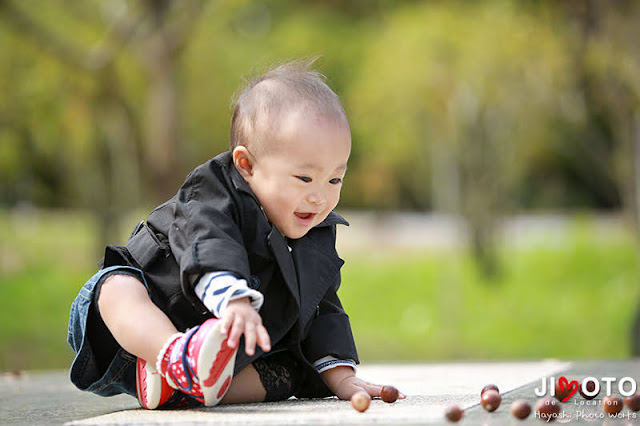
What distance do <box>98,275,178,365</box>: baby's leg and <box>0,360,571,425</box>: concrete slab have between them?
160 millimetres

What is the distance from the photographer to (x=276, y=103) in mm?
2186

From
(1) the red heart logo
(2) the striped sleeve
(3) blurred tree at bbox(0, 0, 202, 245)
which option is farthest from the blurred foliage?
(2) the striped sleeve

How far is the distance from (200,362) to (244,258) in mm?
262

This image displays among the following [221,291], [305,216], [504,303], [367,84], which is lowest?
[504,303]

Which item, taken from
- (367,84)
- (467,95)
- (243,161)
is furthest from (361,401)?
(367,84)

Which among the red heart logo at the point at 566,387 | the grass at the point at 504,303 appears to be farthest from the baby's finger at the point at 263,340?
the grass at the point at 504,303

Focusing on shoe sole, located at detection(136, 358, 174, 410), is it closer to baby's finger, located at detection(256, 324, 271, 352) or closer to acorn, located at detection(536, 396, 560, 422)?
baby's finger, located at detection(256, 324, 271, 352)

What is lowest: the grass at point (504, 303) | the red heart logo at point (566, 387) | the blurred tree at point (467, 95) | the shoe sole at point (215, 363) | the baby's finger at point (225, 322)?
the grass at point (504, 303)

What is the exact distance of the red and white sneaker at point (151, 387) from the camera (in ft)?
6.91

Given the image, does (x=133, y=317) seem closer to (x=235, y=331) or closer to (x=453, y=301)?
(x=235, y=331)

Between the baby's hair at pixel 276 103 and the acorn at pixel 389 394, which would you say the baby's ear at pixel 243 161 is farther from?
the acorn at pixel 389 394

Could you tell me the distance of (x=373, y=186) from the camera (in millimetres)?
19328

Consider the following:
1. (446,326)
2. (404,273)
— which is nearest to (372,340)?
(446,326)

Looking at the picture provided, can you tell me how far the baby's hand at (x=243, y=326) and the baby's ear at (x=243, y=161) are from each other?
17.3 inches
